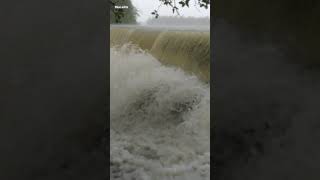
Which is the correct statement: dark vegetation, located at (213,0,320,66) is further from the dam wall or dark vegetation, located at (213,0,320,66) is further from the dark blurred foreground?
the dam wall

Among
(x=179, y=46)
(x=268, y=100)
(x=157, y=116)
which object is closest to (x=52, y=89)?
(x=268, y=100)

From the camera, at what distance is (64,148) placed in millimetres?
944

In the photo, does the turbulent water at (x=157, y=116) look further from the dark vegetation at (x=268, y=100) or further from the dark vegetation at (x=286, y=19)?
the dark vegetation at (x=286, y=19)

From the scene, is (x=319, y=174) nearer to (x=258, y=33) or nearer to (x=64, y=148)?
(x=258, y=33)

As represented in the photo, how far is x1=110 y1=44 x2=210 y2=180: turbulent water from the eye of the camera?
299 cm

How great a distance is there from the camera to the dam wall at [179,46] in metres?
3.46

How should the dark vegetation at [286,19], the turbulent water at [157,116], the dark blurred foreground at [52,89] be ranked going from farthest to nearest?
the turbulent water at [157,116]
the dark vegetation at [286,19]
the dark blurred foreground at [52,89]

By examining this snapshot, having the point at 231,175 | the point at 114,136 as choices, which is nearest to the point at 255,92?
the point at 231,175

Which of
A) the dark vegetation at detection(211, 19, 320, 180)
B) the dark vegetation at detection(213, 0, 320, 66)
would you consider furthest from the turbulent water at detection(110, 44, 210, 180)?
the dark vegetation at detection(213, 0, 320, 66)

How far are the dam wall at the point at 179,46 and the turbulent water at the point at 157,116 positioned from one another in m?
0.06

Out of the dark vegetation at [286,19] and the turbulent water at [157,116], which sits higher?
the dark vegetation at [286,19]

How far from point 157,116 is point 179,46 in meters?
0.63

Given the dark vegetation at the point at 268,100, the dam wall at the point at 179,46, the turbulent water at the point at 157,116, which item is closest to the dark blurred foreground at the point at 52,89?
the dark vegetation at the point at 268,100

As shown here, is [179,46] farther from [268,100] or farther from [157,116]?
[268,100]
